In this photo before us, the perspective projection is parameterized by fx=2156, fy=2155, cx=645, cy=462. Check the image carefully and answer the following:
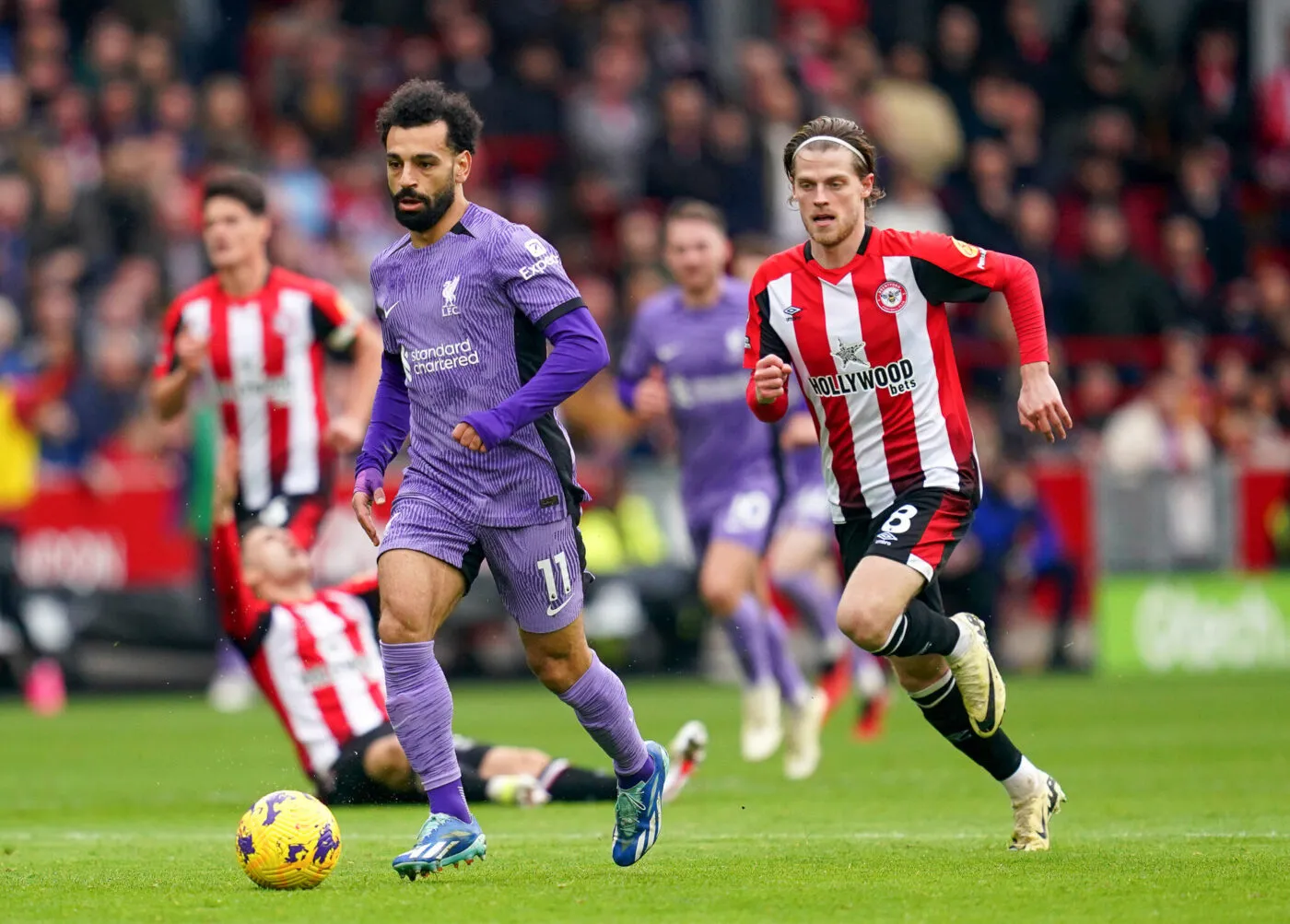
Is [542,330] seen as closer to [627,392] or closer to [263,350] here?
[263,350]

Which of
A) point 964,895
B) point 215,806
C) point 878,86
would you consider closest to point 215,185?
point 215,806

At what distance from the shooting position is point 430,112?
22.8ft

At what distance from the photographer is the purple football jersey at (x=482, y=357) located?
6891 mm

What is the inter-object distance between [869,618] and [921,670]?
395mm

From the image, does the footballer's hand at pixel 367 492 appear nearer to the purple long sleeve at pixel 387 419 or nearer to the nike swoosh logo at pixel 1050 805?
the purple long sleeve at pixel 387 419

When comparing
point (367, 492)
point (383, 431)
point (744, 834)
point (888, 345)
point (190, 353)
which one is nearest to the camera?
point (367, 492)

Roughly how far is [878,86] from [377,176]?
537cm

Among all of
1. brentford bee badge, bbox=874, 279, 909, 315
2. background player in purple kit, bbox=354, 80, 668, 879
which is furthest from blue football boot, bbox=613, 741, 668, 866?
brentford bee badge, bbox=874, 279, 909, 315

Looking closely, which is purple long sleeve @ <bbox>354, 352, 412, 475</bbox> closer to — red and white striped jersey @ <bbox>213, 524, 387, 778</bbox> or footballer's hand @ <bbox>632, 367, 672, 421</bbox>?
red and white striped jersey @ <bbox>213, 524, 387, 778</bbox>

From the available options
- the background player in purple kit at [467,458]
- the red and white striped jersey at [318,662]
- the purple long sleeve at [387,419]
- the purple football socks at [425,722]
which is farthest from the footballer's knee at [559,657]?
the red and white striped jersey at [318,662]

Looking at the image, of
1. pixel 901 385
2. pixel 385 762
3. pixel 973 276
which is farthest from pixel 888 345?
pixel 385 762

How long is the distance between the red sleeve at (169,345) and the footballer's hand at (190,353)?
0.09 metres

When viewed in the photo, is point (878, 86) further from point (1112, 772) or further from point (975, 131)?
point (1112, 772)

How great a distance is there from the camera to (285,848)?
6617 millimetres
